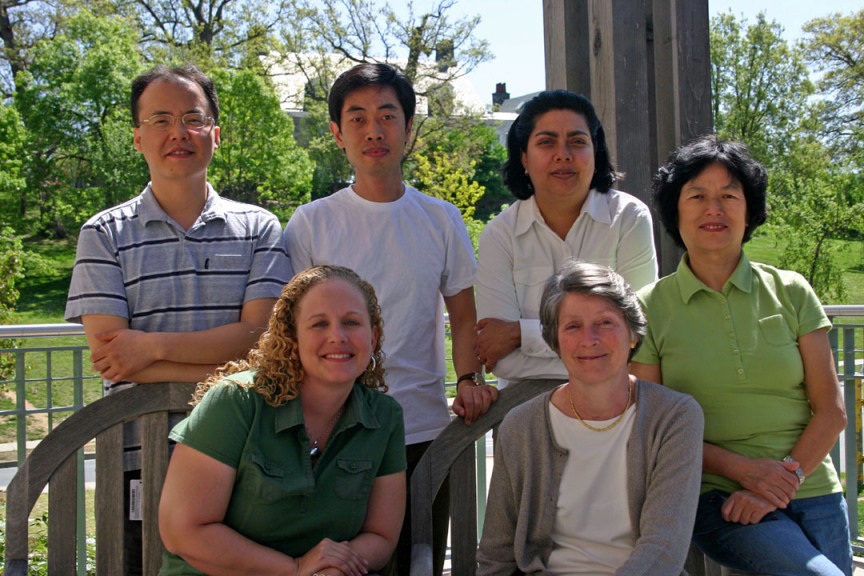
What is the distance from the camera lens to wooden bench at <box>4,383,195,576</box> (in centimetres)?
241

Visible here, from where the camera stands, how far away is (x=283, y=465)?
2.18 metres

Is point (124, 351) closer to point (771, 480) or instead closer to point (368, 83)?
point (368, 83)

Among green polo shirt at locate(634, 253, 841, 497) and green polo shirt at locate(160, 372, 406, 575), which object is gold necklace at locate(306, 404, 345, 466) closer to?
green polo shirt at locate(160, 372, 406, 575)

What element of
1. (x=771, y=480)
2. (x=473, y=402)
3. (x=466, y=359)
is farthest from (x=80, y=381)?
(x=771, y=480)

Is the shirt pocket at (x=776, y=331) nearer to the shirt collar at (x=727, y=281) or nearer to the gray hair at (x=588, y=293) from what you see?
the shirt collar at (x=727, y=281)

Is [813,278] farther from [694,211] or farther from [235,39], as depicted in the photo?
[235,39]

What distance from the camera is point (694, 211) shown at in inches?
98.3

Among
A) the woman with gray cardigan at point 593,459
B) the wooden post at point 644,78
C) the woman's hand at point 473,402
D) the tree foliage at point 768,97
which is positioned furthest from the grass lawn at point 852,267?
the woman with gray cardigan at point 593,459

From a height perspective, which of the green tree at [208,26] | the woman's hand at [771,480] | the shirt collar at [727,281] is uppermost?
the green tree at [208,26]

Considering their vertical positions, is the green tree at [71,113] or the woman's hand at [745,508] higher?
the green tree at [71,113]

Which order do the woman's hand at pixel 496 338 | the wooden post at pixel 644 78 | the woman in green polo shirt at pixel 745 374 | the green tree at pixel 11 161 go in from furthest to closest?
the green tree at pixel 11 161 → the wooden post at pixel 644 78 → the woman's hand at pixel 496 338 → the woman in green polo shirt at pixel 745 374

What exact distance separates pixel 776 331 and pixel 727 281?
19cm

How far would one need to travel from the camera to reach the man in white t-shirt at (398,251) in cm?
277

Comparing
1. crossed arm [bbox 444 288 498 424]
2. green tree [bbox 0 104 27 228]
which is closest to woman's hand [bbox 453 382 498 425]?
crossed arm [bbox 444 288 498 424]
